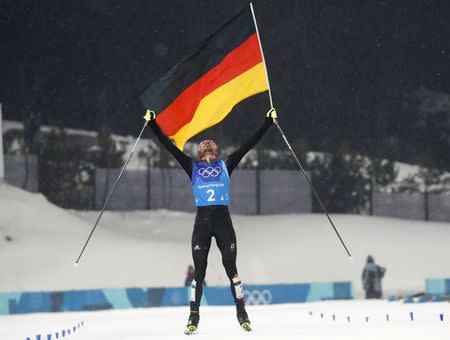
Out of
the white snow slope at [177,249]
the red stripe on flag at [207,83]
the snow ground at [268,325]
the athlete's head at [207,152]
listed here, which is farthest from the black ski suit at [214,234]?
the white snow slope at [177,249]

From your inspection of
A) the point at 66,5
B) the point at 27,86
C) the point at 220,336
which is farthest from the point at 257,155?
the point at 220,336

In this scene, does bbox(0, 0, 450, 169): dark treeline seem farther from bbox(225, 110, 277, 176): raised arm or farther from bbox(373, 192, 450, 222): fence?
bbox(225, 110, 277, 176): raised arm

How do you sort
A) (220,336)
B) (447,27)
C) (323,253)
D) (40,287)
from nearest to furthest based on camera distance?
(220,336) < (40,287) < (323,253) < (447,27)

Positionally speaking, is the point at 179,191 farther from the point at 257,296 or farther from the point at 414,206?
the point at 257,296

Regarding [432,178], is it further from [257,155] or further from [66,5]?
[66,5]

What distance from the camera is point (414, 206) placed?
5272 cm

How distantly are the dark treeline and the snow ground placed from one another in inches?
1629

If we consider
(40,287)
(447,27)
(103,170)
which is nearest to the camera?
(40,287)

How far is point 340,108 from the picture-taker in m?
61.6

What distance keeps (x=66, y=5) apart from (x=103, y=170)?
55.6 feet

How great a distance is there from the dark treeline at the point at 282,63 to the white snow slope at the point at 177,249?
297 inches

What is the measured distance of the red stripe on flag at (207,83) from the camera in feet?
39.4

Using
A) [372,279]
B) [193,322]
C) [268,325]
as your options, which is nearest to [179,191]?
[372,279]

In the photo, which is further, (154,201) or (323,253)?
(154,201)
